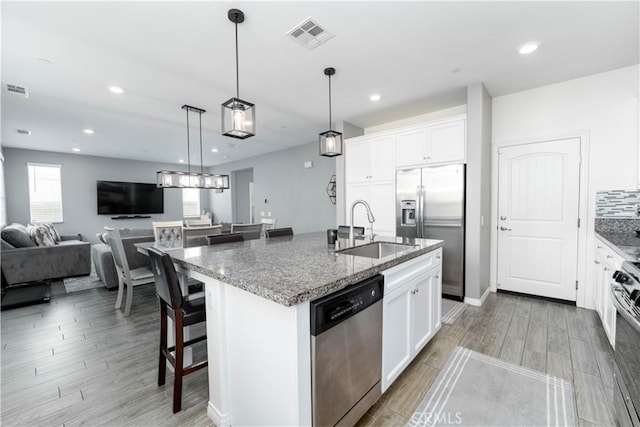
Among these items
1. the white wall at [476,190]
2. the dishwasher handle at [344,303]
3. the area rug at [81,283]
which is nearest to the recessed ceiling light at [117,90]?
the area rug at [81,283]

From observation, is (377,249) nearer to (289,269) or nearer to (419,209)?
(289,269)

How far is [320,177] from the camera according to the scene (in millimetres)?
5953

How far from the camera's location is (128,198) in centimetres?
789

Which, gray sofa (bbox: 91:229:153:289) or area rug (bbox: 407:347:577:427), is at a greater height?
gray sofa (bbox: 91:229:153:289)

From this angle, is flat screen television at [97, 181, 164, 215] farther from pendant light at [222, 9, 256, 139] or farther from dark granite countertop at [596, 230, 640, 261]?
dark granite countertop at [596, 230, 640, 261]

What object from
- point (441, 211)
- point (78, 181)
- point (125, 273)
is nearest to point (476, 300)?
point (441, 211)

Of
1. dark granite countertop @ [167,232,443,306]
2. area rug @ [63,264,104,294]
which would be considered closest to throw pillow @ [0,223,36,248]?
area rug @ [63,264,104,294]

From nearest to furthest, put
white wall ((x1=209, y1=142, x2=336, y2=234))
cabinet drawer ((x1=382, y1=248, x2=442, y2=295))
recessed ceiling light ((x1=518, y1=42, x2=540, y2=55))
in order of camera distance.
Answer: cabinet drawer ((x1=382, y1=248, x2=442, y2=295)), recessed ceiling light ((x1=518, y1=42, x2=540, y2=55)), white wall ((x1=209, y1=142, x2=336, y2=234))

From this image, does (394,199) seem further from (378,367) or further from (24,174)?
(24,174)

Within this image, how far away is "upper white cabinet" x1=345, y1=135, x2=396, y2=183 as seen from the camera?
3959 mm

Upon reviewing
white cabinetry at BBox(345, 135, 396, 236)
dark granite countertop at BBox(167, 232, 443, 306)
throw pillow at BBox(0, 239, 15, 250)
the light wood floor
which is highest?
white cabinetry at BBox(345, 135, 396, 236)

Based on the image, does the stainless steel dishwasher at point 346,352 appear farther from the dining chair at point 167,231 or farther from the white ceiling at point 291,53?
the dining chair at point 167,231

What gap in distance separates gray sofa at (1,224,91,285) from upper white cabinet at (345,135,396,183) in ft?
15.7

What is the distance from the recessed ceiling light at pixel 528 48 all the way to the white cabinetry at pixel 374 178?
5.61 ft
